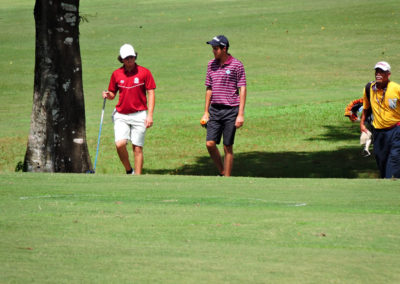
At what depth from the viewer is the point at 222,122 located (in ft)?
41.7

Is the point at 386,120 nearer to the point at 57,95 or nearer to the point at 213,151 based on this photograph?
the point at 213,151

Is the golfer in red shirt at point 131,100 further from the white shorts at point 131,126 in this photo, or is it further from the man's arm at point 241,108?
the man's arm at point 241,108

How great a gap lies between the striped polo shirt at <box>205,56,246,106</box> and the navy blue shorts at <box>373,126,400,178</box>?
2.12 meters

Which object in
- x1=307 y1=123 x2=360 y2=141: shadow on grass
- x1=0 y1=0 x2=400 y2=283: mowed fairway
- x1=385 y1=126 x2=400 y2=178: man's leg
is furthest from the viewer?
x1=307 y1=123 x2=360 y2=141: shadow on grass

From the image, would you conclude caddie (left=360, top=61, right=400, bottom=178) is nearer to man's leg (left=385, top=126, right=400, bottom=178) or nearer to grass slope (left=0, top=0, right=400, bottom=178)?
man's leg (left=385, top=126, right=400, bottom=178)

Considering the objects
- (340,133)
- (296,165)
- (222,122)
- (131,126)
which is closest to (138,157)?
(131,126)

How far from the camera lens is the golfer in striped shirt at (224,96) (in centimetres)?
1234

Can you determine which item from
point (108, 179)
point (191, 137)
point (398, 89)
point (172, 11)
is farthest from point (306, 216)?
point (172, 11)

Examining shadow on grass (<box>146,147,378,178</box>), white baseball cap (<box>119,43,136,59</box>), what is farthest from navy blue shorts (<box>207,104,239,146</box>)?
shadow on grass (<box>146,147,378,178</box>)

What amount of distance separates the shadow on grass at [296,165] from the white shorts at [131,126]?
372 cm

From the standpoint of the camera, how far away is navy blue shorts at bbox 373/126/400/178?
11.8m

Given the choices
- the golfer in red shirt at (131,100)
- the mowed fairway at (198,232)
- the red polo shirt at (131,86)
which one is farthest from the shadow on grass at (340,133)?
the mowed fairway at (198,232)

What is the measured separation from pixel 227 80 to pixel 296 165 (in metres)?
4.92

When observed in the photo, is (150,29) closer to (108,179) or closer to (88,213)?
(108,179)
